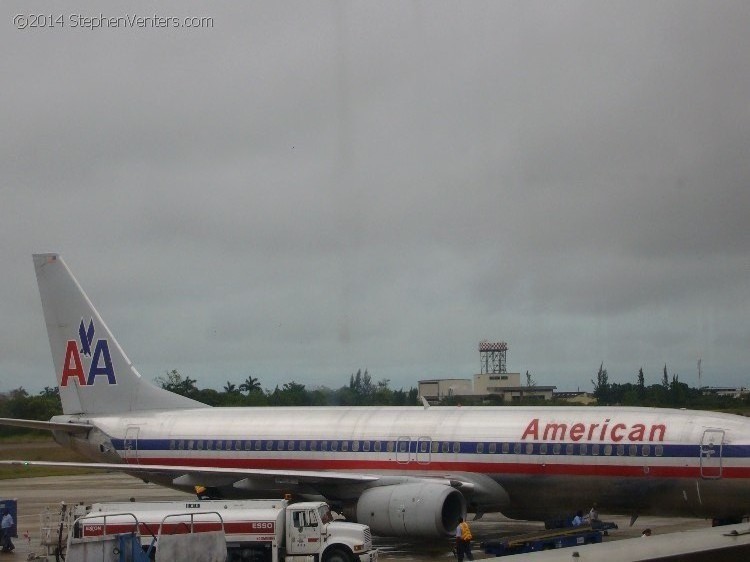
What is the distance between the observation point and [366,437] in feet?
104

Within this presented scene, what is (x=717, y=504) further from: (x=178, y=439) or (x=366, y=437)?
(x=178, y=439)

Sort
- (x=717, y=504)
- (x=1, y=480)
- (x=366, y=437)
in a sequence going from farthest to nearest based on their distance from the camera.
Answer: (x=1, y=480)
(x=366, y=437)
(x=717, y=504)

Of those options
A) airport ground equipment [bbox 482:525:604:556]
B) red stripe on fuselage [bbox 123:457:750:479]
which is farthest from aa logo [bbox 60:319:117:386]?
airport ground equipment [bbox 482:525:604:556]

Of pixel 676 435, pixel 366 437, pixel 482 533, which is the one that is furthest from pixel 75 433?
pixel 676 435

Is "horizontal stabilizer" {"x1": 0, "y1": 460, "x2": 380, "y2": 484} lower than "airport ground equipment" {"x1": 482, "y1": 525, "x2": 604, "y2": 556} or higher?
higher

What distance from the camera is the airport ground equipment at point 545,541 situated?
2509 centimetres

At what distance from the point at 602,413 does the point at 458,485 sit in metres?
4.46

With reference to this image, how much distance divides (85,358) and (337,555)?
17.2 meters

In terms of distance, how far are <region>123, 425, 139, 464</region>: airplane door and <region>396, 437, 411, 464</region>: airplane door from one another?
966 centimetres

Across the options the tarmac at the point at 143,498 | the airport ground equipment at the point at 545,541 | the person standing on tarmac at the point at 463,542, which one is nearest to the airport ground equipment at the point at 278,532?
the person standing on tarmac at the point at 463,542

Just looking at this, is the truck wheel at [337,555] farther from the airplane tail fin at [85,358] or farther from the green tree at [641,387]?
the green tree at [641,387]

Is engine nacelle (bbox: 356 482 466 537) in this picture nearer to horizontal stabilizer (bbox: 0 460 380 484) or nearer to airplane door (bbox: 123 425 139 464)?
horizontal stabilizer (bbox: 0 460 380 484)

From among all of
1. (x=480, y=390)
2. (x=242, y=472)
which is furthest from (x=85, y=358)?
(x=480, y=390)

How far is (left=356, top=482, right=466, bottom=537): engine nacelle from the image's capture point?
27594 millimetres
